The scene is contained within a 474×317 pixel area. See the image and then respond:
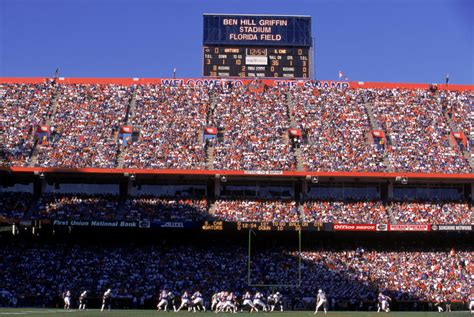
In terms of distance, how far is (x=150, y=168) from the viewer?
48.6 meters

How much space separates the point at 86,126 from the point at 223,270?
1665 centimetres

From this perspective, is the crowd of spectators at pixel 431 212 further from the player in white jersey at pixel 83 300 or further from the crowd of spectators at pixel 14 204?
Result: the crowd of spectators at pixel 14 204

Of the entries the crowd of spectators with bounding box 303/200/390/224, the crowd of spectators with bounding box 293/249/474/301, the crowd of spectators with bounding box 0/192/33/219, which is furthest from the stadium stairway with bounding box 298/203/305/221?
the crowd of spectators with bounding box 0/192/33/219

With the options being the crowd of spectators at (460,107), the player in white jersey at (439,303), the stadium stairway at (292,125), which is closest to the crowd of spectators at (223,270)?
the player in white jersey at (439,303)

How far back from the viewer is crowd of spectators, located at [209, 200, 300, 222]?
46812 mm

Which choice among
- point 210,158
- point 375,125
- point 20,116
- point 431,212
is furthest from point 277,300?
point 20,116

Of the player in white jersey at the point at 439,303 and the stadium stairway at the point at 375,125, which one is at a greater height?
the stadium stairway at the point at 375,125

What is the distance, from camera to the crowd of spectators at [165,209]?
46.7m

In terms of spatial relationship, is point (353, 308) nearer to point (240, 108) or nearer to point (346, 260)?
point (346, 260)

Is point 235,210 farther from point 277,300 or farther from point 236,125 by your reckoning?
point 277,300

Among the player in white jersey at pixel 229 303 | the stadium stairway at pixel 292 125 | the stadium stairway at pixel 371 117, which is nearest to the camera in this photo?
the player in white jersey at pixel 229 303

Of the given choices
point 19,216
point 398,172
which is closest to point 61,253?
point 19,216

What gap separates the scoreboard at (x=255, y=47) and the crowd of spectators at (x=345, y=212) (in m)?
12.6

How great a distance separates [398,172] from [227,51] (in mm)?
17306
